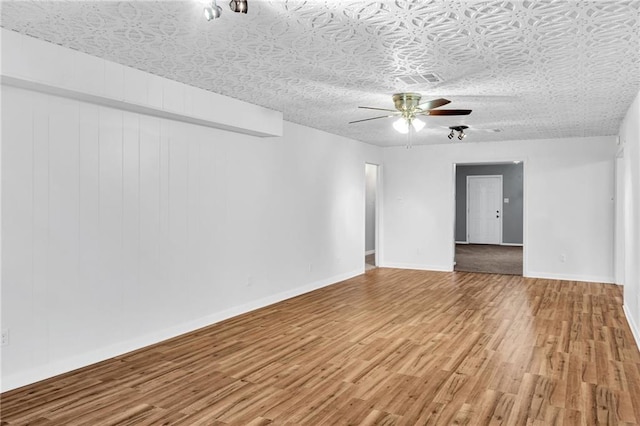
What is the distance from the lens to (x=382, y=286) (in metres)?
7.29

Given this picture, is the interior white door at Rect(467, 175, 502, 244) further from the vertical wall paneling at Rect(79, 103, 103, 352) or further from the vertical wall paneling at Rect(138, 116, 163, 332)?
the vertical wall paneling at Rect(79, 103, 103, 352)

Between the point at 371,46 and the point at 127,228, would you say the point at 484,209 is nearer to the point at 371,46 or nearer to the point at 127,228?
the point at 371,46

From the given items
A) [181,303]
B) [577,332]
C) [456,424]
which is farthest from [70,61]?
[577,332]

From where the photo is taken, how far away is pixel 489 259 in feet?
34.1

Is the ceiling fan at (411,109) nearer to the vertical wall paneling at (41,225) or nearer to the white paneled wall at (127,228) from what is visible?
the white paneled wall at (127,228)

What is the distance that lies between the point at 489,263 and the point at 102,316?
8027 millimetres

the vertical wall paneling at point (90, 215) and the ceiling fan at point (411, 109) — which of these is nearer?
the vertical wall paneling at point (90, 215)

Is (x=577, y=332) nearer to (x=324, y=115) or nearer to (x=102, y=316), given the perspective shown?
(x=324, y=115)

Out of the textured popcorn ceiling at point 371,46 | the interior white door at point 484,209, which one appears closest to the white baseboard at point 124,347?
the textured popcorn ceiling at point 371,46

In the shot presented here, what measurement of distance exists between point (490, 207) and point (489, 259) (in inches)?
136

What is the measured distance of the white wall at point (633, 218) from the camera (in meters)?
4.44

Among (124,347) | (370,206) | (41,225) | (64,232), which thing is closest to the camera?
(41,225)

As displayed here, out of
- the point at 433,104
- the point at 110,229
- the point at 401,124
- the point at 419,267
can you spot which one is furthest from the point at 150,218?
the point at 419,267

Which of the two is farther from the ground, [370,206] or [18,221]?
[370,206]
